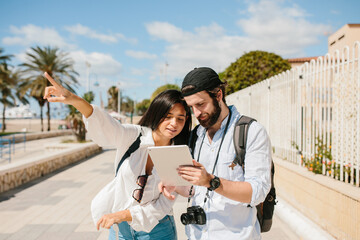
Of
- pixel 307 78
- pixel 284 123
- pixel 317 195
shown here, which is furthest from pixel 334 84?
pixel 284 123

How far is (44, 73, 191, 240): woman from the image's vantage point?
1852 mm

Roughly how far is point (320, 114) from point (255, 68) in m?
7.77

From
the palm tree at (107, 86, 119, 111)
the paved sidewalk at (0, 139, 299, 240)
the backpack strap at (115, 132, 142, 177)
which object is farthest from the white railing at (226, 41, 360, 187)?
the palm tree at (107, 86, 119, 111)

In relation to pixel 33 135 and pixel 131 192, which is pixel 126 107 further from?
pixel 131 192

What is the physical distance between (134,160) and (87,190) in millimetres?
5793

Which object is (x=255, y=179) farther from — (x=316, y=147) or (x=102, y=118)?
(x=316, y=147)

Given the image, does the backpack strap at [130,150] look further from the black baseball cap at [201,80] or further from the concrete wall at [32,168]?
the concrete wall at [32,168]

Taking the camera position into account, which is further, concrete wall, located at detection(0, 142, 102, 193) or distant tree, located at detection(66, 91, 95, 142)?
distant tree, located at detection(66, 91, 95, 142)

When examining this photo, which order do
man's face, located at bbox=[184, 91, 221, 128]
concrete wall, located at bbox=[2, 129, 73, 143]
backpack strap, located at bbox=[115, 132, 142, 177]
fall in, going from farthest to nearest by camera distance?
1. concrete wall, located at bbox=[2, 129, 73, 143]
2. backpack strap, located at bbox=[115, 132, 142, 177]
3. man's face, located at bbox=[184, 91, 221, 128]

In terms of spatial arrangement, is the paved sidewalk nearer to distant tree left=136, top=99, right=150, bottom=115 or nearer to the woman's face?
the woman's face

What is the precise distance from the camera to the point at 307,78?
17.6 ft

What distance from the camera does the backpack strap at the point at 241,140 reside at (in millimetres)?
1592

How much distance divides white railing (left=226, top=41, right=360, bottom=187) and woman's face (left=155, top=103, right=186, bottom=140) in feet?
9.07

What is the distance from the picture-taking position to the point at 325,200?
3.97m
